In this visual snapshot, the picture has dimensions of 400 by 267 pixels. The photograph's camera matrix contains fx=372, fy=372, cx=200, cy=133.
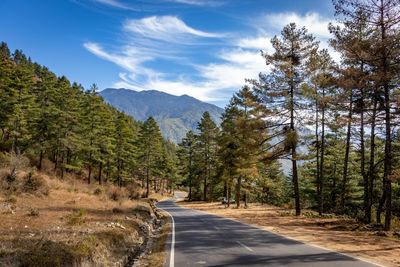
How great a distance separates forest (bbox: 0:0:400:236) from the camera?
19.8 meters

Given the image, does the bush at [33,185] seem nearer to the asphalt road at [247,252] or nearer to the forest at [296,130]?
the forest at [296,130]

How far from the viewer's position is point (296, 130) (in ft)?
97.4

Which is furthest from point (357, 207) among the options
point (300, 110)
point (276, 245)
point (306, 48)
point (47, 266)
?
point (47, 266)

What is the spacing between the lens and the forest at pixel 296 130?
19.8m

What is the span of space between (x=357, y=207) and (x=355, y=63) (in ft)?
81.8

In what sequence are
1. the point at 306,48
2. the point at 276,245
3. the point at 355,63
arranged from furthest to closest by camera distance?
the point at 306,48 → the point at 355,63 → the point at 276,245

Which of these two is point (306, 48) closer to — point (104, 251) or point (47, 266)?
point (104, 251)

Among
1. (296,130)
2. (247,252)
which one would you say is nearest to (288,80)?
(296,130)

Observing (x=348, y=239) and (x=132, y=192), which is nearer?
(x=348, y=239)

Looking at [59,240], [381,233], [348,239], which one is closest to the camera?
[59,240]

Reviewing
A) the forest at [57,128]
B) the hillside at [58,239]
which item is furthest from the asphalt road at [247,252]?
the forest at [57,128]

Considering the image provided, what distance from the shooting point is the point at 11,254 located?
8.34 m

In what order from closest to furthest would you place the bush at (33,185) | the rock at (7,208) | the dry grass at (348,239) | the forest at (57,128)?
the dry grass at (348,239)
the rock at (7,208)
the bush at (33,185)
the forest at (57,128)

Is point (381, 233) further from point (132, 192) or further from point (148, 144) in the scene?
point (148, 144)
